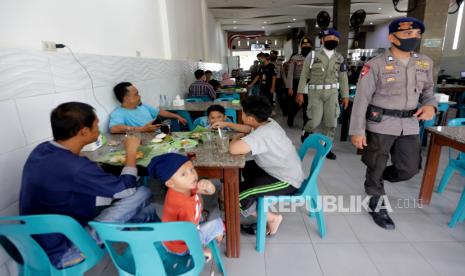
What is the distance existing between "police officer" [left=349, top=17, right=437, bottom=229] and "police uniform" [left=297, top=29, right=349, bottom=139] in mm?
1303

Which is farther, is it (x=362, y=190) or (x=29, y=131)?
(x=362, y=190)

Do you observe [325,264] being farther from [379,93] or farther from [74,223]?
[74,223]

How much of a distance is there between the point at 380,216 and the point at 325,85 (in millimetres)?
1763

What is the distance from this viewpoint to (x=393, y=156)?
2.06m

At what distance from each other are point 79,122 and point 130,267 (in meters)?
0.70

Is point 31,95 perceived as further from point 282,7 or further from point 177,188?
point 282,7

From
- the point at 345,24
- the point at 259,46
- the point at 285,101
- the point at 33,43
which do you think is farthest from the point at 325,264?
the point at 259,46

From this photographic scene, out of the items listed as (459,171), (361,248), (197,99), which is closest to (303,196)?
(361,248)

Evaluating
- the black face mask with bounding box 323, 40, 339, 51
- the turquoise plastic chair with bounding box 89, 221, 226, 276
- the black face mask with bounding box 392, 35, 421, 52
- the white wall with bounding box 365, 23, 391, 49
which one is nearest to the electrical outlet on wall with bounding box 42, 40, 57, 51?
the turquoise plastic chair with bounding box 89, 221, 226, 276

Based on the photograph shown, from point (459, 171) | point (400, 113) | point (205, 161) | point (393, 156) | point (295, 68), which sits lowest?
point (459, 171)

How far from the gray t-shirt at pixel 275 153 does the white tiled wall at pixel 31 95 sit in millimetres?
1285

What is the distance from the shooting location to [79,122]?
A: 1.21 m

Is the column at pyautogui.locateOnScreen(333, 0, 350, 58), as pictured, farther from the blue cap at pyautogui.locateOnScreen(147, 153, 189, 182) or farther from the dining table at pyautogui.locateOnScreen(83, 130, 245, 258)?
the blue cap at pyautogui.locateOnScreen(147, 153, 189, 182)

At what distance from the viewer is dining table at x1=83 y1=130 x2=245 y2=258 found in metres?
1.48
